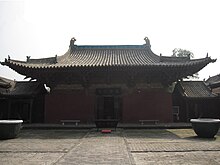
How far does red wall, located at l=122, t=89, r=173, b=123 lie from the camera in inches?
537

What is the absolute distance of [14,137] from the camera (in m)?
9.19

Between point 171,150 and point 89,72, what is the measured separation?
801 centimetres

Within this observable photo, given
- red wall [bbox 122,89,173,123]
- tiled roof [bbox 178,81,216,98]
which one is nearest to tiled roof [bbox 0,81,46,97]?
red wall [bbox 122,89,173,123]

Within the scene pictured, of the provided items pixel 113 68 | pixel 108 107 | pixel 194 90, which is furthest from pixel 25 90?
pixel 194 90

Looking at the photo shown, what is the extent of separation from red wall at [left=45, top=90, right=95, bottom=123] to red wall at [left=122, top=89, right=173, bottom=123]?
7.56 feet

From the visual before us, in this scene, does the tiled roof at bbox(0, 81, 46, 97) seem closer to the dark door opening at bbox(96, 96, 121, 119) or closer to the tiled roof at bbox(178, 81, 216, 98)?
the dark door opening at bbox(96, 96, 121, 119)

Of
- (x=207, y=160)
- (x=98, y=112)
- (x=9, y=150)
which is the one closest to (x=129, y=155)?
(x=207, y=160)

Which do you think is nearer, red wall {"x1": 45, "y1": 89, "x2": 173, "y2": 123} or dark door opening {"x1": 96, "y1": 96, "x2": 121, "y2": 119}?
red wall {"x1": 45, "y1": 89, "x2": 173, "y2": 123}

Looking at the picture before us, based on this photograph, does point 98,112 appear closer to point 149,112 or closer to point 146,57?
point 149,112

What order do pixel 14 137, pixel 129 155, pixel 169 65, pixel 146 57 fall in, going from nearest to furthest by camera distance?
pixel 129 155, pixel 14 137, pixel 169 65, pixel 146 57

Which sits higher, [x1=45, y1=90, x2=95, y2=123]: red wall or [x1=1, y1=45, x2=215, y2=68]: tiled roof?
[x1=1, y1=45, x2=215, y2=68]: tiled roof

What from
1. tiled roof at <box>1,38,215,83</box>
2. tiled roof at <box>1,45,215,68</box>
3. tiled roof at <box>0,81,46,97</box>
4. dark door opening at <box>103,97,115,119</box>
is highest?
tiled roof at <box>1,45,215,68</box>

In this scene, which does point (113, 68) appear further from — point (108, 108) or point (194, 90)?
point (194, 90)

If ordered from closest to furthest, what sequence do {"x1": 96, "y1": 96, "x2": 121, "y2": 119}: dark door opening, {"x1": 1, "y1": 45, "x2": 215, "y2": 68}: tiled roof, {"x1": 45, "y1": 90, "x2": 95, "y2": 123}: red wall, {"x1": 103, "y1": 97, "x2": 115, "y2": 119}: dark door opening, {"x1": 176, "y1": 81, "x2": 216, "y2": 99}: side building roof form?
{"x1": 45, "y1": 90, "x2": 95, "y2": 123}: red wall < {"x1": 96, "y1": 96, "x2": 121, "y2": 119}: dark door opening < {"x1": 103, "y1": 97, "x2": 115, "y2": 119}: dark door opening < {"x1": 1, "y1": 45, "x2": 215, "y2": 68}: tiled roof < {"x1": 176, "y1": 81, "x2": 216, "y2": 99}: side building roof
